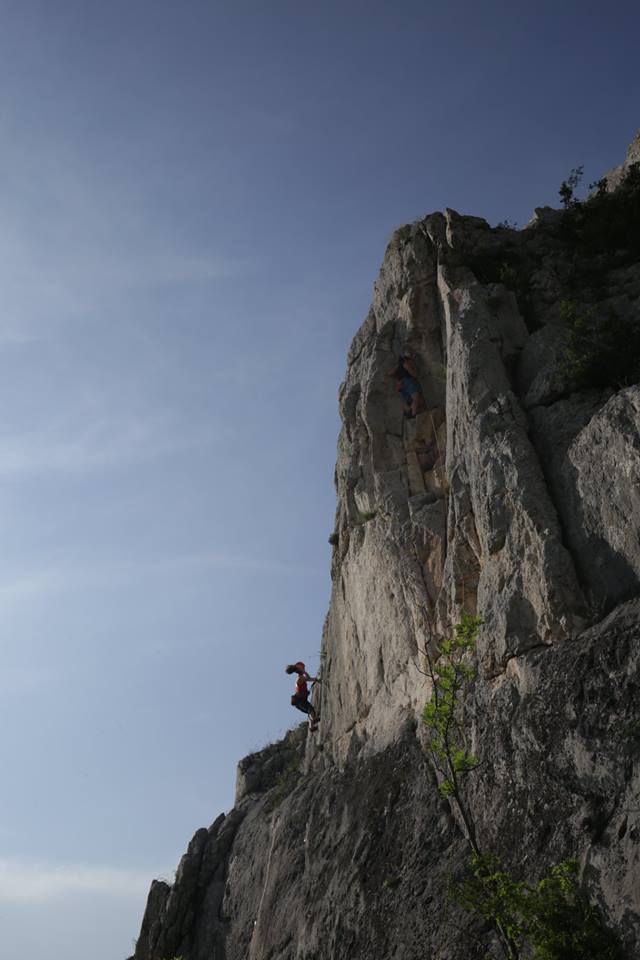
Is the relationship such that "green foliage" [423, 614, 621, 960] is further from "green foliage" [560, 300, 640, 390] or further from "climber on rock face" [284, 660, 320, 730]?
"climber on rock face" [284, 660, 320, 730]

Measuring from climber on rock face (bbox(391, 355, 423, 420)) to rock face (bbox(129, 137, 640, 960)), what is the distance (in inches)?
11.8

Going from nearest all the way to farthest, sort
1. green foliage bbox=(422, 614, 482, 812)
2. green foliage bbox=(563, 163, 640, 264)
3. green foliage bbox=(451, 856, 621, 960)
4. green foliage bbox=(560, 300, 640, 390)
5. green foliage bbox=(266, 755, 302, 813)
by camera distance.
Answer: green foliage bbox=(451, 856, 621, 960), green foliage bbox=(422, 614, 482, 812), green foliage bbox=(560, 300, 640, 390), green foliage bbox=(563, 163, 640, 264), green foliage bbox=(266, 755, 302, 813)

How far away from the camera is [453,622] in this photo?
1781 cm

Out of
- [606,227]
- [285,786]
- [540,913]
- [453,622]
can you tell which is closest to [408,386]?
[606,227]

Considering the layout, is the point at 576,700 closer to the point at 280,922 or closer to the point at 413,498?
the point at 413,498

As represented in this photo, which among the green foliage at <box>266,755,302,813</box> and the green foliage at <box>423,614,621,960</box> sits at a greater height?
the green foliage at <box>266,755,302,813</box>

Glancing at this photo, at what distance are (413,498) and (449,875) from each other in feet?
30.9

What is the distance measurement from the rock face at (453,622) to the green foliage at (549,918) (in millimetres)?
269

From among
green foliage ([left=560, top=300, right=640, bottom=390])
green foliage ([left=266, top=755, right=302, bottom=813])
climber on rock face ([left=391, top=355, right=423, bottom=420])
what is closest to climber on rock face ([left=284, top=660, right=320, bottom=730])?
green foliage ([left=266, top=755, right=302, bottom=813])

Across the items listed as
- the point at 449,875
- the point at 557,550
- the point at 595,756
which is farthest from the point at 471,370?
the point at 449,875

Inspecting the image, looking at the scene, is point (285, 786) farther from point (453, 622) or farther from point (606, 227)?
point (606, 227)

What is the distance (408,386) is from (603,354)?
6350 mm

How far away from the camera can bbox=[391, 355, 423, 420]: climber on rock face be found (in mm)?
22409

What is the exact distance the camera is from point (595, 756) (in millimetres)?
12828
